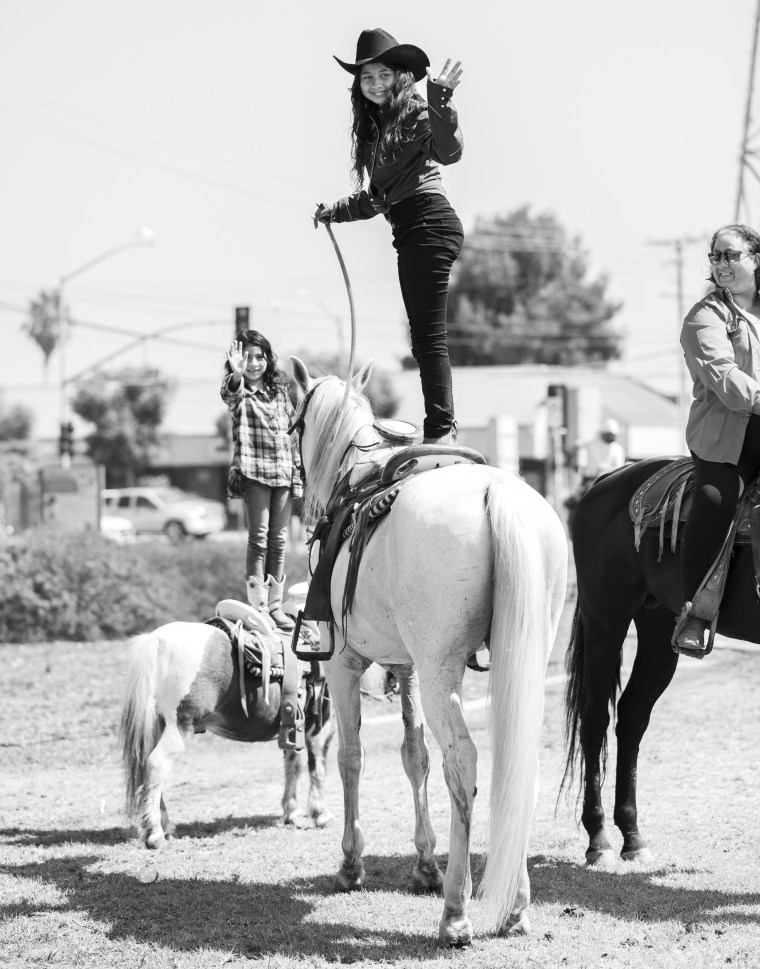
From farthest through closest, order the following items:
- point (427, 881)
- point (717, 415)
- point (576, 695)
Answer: point (576, 695)
point (427, 881)
point (717, 415)

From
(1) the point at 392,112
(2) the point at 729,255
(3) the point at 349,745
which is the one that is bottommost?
(3) the point at 349,745

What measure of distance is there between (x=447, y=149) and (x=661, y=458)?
6.88 feet

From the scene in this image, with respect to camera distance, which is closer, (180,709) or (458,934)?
(458,934)

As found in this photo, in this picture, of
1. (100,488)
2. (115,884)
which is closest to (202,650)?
(115,884)

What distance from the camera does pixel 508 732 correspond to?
4406 millimetres

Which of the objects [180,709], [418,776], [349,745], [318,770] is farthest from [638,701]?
[180,709]

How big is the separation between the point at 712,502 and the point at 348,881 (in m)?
2.48

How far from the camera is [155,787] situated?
6.32 meters

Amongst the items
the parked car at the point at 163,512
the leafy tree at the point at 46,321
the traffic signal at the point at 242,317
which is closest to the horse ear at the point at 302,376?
the traffic signal at the point at 242,317

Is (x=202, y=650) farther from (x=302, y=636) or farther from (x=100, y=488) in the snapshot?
(x=100, y=488)

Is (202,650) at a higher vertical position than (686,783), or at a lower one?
higher

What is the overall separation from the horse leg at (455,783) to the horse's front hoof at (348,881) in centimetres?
98

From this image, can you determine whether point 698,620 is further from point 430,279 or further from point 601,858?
point 430,279

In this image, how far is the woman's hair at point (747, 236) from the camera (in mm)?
5144
